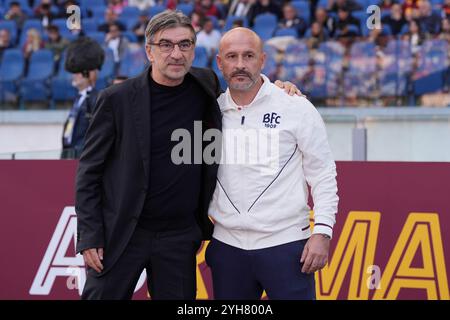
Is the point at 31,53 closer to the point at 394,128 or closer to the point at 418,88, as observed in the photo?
the point at 418,88

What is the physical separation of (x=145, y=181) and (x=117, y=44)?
6.78m

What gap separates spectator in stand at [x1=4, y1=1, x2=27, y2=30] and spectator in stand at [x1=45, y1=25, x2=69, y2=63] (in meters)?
0.93

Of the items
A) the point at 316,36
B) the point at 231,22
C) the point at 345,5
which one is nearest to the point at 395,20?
the point at 345,5

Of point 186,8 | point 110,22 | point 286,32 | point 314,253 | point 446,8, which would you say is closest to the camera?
point 314,253

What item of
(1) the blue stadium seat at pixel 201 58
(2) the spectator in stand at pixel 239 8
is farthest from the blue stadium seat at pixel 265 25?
(1) the blue stadium seat at pixel 201 58

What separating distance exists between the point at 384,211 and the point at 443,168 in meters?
0.48

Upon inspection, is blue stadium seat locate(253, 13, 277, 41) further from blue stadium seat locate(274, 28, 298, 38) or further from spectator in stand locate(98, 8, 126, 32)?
spectator in stand locate(98, 8, 126, 32)

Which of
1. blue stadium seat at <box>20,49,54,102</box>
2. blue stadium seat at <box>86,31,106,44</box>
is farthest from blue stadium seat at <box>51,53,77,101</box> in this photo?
blue stadium seat at <box>86,31,106,44</box>

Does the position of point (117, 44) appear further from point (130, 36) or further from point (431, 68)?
point (431, 68)

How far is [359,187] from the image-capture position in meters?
5.51

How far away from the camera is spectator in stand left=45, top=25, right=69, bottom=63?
34.4 feet

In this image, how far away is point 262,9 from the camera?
11.1 meters

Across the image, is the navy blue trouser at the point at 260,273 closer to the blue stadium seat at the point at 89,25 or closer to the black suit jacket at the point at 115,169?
the black suit jacket at the point at 115,169

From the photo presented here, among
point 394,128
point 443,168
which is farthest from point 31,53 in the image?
point 443,168
